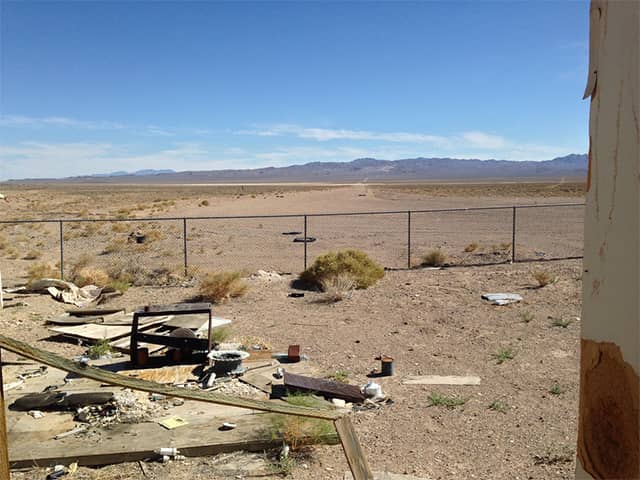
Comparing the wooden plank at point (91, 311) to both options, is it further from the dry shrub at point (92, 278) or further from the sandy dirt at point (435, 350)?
the dry shrub at point (92, 278)

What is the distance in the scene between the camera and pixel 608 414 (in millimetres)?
1092

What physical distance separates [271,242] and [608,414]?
25.8m

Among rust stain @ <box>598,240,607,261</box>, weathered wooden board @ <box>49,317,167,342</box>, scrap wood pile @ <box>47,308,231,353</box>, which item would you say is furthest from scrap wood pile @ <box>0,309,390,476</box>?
rust stain @ <box>598,240,607,261</box>

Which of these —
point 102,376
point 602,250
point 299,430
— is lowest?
point 299,430

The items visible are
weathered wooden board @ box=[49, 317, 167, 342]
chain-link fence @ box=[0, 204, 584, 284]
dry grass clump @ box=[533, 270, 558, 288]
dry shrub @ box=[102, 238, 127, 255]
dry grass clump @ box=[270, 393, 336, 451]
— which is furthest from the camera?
dry shrub @ box=[102, 238, 127, 255]

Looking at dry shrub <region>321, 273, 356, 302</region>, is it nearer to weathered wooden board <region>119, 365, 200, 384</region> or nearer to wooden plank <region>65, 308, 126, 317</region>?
wooden plank <region>65, 308, 126, 317</region>

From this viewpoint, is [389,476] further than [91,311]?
No

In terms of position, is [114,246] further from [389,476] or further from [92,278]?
[389,476]

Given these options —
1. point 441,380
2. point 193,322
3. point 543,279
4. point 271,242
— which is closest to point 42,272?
point 193,322

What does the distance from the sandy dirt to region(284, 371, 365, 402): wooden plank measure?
0.40 metres

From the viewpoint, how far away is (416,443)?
6.64m

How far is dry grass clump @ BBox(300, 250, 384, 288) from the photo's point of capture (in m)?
15.6

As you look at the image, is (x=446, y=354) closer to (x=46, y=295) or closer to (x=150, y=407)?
(x=150, y=407)

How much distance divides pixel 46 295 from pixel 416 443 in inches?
439
